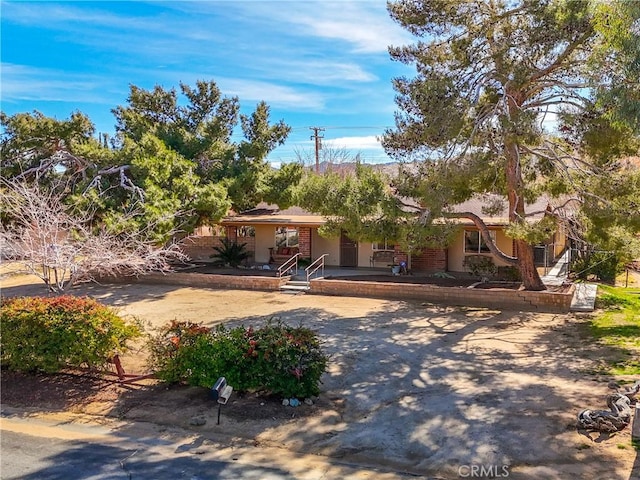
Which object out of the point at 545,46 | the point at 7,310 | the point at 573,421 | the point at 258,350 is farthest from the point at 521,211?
the point at 7,310

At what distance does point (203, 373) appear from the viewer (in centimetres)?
833

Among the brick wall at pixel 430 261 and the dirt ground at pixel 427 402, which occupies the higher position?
the brick wall at pixel 430 261

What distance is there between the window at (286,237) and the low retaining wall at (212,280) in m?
4.75

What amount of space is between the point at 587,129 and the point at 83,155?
1817 cm

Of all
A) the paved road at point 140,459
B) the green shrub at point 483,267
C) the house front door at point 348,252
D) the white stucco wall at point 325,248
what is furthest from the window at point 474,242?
the paved road at point 140,459

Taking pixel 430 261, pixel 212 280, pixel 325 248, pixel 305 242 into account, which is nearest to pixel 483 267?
pixel 430 261

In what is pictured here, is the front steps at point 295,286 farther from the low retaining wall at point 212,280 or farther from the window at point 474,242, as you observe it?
the window at point 474,242

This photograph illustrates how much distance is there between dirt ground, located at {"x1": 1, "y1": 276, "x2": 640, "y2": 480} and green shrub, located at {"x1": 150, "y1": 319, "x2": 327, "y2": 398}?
37 centimetres

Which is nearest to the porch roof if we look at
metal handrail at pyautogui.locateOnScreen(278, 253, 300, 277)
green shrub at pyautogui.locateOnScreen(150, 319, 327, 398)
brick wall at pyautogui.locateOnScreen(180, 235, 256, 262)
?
metal handrail at pyautogui.locateOnScreen(278, 253, 300, 277)

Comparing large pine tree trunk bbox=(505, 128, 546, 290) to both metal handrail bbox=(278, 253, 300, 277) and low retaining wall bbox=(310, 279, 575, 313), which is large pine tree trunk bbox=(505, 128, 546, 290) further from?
metal handrail bbox=(278, 253, 300, 277)

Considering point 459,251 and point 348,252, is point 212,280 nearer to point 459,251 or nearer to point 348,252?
point 348,252

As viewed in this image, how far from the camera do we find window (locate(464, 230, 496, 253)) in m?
20.6

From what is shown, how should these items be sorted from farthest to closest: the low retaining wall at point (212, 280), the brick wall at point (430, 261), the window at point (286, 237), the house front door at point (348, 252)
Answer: the window at point (286, 237), the house front door at point (348, 252), the brick wall at point (430, 261), the low retaining wall at point (212, 280)

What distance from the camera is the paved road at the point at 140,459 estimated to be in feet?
20.3
